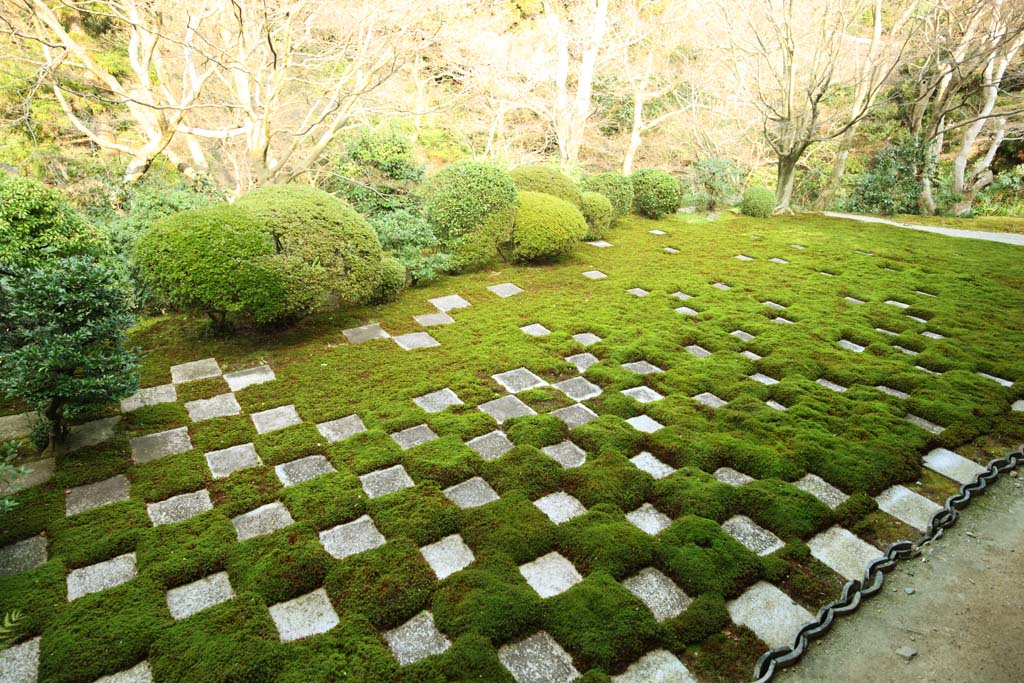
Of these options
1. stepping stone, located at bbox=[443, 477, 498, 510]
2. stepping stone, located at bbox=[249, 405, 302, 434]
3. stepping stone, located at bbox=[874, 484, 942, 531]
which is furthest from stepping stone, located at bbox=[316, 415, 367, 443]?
stepping stone, located at bbox=[874, 484, 942, 531]

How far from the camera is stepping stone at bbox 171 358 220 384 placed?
456 cm

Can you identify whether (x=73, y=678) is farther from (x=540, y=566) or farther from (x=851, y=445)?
(x=851, y=445)

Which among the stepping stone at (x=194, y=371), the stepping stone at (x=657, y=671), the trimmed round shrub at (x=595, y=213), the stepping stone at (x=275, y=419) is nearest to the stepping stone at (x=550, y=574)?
the stepping stone at (x=657, y=671)

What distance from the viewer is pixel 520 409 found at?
416 centimetres

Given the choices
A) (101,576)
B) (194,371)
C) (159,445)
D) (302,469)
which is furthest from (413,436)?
(194,371)

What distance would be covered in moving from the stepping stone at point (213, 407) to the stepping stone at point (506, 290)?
3.20 metres

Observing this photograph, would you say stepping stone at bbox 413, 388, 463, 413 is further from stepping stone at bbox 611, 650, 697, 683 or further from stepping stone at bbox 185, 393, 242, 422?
stepping stone at bbox 611, 650, 697, 683

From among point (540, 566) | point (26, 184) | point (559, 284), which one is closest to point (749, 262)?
point (559, 284)

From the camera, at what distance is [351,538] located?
292 cm

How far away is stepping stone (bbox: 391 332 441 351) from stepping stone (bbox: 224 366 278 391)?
1.16 m

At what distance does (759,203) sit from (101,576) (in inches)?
450

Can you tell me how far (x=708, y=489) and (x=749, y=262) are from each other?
5.56m

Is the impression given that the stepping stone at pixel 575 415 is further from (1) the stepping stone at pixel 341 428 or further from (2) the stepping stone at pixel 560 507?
(1) the stepping stone at pixel 341 428

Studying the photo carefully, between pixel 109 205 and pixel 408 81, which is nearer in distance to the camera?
pixel 109 205
